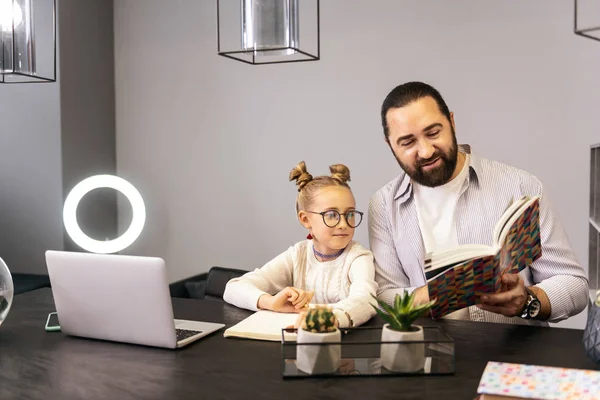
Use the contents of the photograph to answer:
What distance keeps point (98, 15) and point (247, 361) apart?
3.54 metres

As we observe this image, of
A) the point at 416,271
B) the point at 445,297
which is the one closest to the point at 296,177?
the point at 416,271

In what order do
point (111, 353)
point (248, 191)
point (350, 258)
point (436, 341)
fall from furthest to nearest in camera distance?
point (248, 191), point (350, 258), point (111, 353), point (436, 341)

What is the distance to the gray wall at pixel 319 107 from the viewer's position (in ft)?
12.0

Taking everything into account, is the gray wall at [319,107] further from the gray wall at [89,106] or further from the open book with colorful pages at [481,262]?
the open book with colorful pages at [481,262]

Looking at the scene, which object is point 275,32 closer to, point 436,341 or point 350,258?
point 350,258

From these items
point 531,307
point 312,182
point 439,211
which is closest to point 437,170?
point 439,211

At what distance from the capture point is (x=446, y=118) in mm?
2125

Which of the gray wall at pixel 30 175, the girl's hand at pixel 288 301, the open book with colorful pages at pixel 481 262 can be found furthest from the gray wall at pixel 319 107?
the girl's hand at pixel 288 301

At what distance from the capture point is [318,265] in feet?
6.70

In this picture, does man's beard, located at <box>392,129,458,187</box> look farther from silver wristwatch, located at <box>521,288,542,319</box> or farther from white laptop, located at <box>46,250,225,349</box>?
white laptop, located at <box>46,250,225,349</box>

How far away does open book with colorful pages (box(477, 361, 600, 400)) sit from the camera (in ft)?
3.94

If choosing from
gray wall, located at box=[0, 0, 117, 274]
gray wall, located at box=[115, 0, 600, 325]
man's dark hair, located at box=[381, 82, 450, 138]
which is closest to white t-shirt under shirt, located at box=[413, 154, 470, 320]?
man's dark hair, located at box=[381, 82, 450, 138]

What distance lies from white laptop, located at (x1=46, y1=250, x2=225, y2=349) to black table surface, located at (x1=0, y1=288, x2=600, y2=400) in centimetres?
3

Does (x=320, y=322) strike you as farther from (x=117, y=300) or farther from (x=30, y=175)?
(x=30, y=175)
